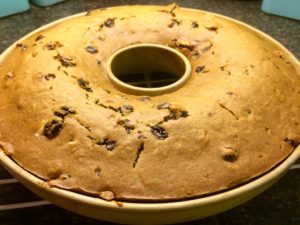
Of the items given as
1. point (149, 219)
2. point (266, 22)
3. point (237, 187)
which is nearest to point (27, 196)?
point (149, 219)

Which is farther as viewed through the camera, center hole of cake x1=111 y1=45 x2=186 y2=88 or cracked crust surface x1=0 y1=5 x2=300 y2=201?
center hole of cake x1=111 y1=45 x2=186 y2=88

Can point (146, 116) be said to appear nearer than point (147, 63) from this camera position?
Yes

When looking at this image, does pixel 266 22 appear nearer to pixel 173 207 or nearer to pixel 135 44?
pixel 135 44

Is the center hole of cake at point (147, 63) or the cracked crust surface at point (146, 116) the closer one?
the cracked crust surface at point (146, 116)
